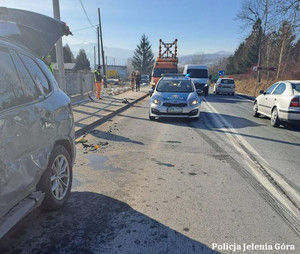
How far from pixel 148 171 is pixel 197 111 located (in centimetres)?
546

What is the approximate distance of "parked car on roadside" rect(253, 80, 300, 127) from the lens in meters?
8.20

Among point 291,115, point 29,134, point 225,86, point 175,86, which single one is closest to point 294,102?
point 291,115

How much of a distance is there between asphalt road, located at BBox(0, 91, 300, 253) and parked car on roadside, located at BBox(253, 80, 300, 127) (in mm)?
1908

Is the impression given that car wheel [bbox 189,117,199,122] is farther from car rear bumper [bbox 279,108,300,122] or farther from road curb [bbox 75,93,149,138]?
road curb [bbox 75,93,149,138]

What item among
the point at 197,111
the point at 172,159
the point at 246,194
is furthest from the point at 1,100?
the point at 197,111

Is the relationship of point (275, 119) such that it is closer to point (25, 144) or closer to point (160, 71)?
point (25, 144)

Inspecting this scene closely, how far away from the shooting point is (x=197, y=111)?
9.77 m

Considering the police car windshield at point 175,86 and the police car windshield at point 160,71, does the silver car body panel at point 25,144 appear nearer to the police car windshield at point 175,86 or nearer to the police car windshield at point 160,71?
the police car windshield at point 175,86

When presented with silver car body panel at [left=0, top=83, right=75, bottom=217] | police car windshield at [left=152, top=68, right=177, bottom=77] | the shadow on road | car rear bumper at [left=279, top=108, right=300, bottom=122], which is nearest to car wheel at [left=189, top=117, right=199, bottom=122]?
car rear bumper at [left=279, top=108, right=300, bottom=122]

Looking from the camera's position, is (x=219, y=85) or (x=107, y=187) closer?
(x=107, y=187)

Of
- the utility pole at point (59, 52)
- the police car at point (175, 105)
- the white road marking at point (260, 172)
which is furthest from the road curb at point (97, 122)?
the white road marking at point (260, 172)

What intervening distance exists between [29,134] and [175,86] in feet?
28.4

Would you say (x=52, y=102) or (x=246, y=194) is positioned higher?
(x=52, y=102)

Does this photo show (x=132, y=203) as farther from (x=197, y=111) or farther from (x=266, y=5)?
(x=266, y=5)
